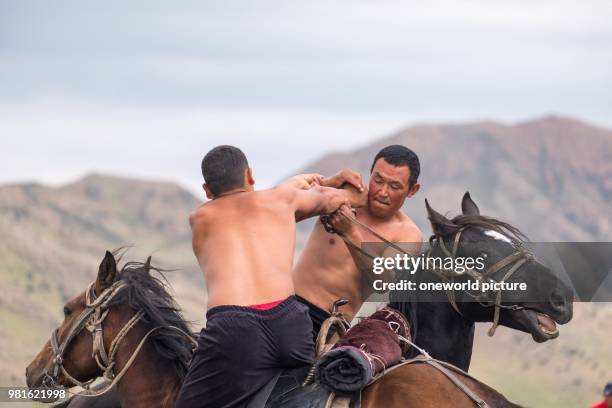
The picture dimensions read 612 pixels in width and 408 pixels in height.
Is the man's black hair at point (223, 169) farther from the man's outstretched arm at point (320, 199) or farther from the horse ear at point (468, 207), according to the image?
the horse ear at point (468, 207)

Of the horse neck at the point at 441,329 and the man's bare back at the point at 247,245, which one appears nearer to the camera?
the man's bare back at the point at 247,245

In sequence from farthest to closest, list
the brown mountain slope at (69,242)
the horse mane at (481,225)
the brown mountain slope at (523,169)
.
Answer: the brown mountain slope at (523,169) → the brown mountain slope at (69,242) → the horse mane at (481,225)

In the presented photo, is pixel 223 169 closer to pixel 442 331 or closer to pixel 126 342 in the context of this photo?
pixel 126 342

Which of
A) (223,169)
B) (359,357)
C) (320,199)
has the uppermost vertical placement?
(223,169)

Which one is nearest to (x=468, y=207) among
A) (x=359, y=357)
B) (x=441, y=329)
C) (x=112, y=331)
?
Result: (x=441, y=329)

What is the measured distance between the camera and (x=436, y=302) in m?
7.71

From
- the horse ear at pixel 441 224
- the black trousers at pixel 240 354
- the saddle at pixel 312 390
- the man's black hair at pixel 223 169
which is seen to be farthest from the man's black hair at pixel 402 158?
the black trousers at pixel 240 354

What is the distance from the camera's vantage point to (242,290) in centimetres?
694

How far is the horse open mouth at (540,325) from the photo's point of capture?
292 inches

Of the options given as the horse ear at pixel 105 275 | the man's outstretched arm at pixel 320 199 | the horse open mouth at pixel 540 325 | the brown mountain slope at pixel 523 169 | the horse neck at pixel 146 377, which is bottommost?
the brown mountain slope at pixel 523 169

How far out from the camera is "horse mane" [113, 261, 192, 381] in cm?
798

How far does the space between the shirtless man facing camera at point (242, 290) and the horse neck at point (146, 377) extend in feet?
3.05

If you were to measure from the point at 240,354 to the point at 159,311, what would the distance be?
4.66 feet

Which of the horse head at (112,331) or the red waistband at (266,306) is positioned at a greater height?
the red waistband at (266,306)
